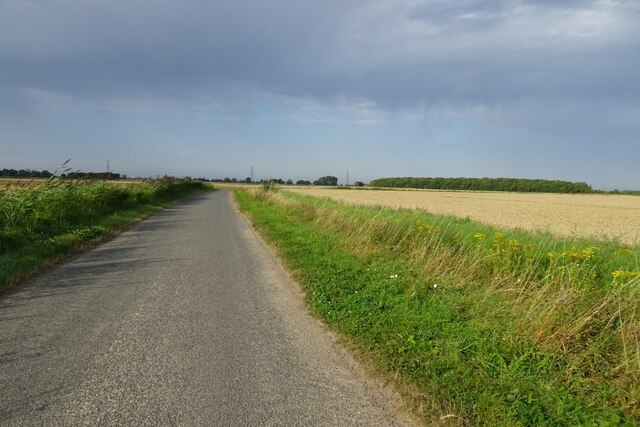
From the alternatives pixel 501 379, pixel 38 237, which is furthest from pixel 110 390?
pixel 38 237

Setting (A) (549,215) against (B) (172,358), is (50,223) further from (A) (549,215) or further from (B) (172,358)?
(A) (549,215)

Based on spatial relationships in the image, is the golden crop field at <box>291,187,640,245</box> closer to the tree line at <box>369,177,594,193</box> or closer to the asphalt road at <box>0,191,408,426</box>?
the asphalt road at <box>0,191,408,426</box>

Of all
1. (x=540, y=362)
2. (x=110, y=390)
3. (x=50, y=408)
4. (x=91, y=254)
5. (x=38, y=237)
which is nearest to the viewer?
(x=50, y=408)

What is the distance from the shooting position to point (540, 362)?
3.65m

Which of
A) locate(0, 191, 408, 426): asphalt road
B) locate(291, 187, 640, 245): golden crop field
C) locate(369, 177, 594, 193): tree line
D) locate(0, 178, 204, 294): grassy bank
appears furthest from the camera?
locate(369, 177, 594, 193): tree line

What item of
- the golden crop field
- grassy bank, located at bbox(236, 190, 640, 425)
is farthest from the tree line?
grassy bank, located at bbox(236, 190, 640, 425)

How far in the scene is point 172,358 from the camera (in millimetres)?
3949

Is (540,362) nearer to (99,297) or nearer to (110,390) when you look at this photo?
(110,390)

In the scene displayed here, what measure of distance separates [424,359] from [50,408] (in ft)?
10.3

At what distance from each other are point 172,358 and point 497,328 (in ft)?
11.0

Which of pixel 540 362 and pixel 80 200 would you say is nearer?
pixel 540 362

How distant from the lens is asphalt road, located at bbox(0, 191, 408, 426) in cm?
305

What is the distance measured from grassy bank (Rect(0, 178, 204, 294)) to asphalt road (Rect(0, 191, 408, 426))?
1.20 metres

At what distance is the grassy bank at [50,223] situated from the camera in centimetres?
796
